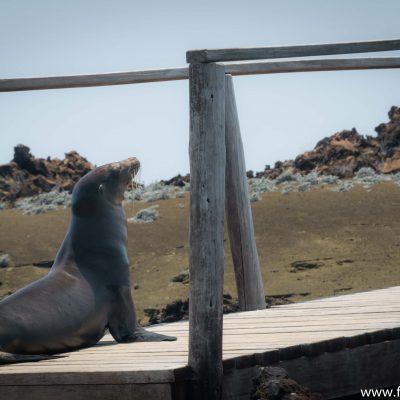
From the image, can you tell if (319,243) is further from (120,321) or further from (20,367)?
(20,367)

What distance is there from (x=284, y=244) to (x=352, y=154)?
8.29 m

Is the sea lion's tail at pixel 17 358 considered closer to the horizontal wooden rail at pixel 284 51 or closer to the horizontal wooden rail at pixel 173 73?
the horizontal wooden rail at pixel 173 73

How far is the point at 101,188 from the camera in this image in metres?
6.77

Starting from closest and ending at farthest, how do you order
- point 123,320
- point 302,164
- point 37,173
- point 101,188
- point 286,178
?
point 123,320 → point 101,188 → point 286,178 → point 302,164 → point 37,173

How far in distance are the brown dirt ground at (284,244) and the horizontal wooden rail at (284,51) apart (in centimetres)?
840

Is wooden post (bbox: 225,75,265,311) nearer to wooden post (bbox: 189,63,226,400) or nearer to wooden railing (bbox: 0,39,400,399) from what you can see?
wooden railing (bbox: 0,39,400,399)

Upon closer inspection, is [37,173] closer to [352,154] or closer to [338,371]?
[352,154]

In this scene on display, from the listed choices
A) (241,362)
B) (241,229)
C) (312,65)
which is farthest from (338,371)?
(241,229)

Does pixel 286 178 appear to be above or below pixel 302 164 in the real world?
below

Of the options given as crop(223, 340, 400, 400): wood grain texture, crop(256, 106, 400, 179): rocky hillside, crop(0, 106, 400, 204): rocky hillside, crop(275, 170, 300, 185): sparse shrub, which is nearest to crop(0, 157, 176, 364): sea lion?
crop(223, 340, 400, 400): wood grain texture

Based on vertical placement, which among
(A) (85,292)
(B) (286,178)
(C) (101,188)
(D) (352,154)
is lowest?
(A) (85,292)

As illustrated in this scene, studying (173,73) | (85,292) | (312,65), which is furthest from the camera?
(173,73)

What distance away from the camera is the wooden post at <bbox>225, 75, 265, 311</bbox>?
27.0ft

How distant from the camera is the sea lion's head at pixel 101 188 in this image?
674 cm
